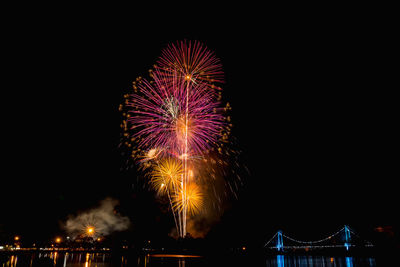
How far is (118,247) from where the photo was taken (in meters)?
34.6

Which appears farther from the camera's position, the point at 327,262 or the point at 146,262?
the point at 327,262

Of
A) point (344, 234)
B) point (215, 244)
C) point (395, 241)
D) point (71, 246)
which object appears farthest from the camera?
point (71, 246)

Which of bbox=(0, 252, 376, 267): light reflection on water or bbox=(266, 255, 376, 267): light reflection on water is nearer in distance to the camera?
bbox=(0, 252, 376, 267): light reflection on water

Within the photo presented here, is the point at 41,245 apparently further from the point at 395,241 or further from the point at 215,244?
the point at 395,241

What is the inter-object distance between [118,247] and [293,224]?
34.3 metres

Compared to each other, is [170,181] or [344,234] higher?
[170,181]

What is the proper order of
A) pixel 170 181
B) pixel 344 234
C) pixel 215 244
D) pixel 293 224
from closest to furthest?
pixel 170 181 → pixel 215 244 → pixel 344 234 → pixel 293 224

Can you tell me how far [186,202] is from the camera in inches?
910

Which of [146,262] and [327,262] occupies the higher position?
[146,262]

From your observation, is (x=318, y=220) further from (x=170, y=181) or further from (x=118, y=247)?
(x=170, y=181)

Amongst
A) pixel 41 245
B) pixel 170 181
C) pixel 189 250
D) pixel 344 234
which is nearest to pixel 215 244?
pixel 189 250

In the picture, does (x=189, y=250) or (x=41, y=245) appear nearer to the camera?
(x=189, y=250)

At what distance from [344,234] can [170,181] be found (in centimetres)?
3169

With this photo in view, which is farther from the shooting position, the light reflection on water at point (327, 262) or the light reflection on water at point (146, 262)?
the light reflection on water at point (327, 262)
